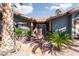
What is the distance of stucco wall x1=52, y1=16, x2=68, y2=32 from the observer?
5.08 meters

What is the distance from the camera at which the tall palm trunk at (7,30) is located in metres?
4.88

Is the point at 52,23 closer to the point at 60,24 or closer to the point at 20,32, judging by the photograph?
the point at 60,24

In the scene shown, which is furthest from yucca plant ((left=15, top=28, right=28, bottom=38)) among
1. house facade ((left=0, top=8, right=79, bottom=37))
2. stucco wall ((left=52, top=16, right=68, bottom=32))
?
stucco wall ((left=52, top=16, right=68, bottom=32))

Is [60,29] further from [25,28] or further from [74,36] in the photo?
[25,28]

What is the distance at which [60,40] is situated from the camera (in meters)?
4.92

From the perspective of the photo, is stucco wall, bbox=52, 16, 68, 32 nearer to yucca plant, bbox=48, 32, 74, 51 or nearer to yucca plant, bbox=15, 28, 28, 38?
yucca plant, bbox=48, 32, 74, 51

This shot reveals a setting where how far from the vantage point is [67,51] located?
496 cm

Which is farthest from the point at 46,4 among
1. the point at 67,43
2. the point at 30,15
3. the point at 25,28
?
the point at 67,43

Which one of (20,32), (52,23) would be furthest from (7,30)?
(52,23)

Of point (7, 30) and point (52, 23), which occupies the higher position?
point (52, 23)

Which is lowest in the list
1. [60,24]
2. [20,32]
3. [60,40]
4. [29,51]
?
[29,51]

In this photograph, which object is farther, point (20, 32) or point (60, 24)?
point (60, 24)

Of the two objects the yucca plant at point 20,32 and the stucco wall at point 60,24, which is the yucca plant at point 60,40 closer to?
the stucco wall at point 60,24

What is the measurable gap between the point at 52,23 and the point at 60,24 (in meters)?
0.22
